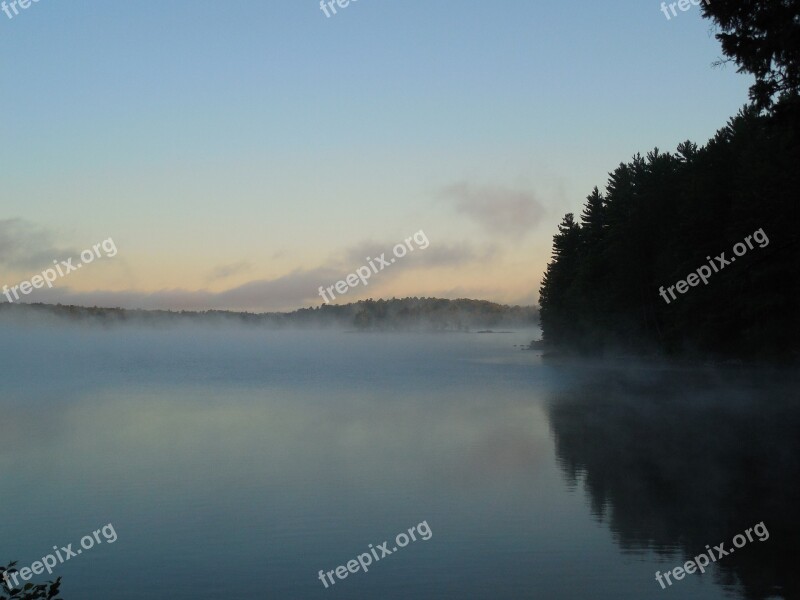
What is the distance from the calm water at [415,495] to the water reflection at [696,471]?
75 millimetres

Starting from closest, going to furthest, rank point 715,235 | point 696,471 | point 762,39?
point 762,39, point 696,471, point 715,235

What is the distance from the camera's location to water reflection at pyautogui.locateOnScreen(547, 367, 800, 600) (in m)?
13.0

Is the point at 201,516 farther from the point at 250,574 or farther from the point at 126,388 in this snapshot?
the point at 126,388

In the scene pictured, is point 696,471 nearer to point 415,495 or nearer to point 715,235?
point 415,495

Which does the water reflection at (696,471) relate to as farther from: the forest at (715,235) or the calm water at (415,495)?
the forest at (715,235)

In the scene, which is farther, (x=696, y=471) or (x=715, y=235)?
(x=715, y=235)

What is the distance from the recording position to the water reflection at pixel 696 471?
1303 centimetres

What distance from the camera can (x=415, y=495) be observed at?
18844 millimetres

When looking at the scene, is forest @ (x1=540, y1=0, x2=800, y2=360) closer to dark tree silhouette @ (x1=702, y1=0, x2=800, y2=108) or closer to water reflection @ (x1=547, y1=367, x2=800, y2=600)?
dark tree silhouette @ (x1=702, y1=0, x2=800, y2=108)

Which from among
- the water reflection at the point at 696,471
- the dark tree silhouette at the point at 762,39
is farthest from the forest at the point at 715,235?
the water reflection at the point at 696,471

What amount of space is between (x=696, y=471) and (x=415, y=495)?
7.38 meters

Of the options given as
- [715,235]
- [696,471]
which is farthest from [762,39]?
[715,235]

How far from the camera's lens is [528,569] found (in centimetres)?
1284

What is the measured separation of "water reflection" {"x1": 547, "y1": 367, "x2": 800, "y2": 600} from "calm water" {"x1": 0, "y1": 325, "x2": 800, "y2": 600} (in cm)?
7
